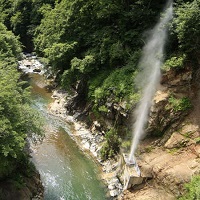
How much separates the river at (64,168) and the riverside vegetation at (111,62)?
2.03 m

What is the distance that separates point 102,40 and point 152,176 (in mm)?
13244

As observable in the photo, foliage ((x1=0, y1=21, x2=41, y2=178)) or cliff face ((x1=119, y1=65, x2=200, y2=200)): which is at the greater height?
foliage ((x1=0, y1=21, x2=41, y2=178))

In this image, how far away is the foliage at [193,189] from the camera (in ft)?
49.9

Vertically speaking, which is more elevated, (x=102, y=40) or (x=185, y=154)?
(x=102, y=40)

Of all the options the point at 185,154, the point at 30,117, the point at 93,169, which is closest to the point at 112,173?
the point at 93,169

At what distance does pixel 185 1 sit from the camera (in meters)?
21.4

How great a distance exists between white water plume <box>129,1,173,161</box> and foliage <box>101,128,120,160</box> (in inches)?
67.0

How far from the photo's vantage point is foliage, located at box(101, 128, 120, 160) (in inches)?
862

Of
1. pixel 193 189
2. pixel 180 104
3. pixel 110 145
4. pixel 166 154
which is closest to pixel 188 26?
pixel 180 104

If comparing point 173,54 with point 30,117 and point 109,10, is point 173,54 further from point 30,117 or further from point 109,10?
point 30,117

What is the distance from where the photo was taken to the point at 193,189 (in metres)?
15.7

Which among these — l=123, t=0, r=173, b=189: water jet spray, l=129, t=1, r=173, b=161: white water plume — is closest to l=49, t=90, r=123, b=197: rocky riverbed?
l=123, t=0, r=173, b=189: water jet spray

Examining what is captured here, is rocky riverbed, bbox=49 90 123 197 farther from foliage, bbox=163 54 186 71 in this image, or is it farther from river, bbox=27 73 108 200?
foliage, bbox=163 54 186 71

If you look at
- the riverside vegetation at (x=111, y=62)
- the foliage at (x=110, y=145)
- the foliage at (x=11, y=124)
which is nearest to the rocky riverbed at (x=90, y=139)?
the foliage at (x=110, y=145)
